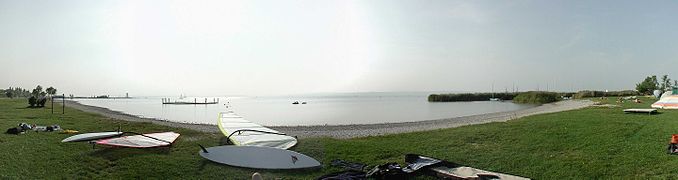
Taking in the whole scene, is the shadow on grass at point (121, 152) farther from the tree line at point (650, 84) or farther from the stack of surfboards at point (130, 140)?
the tree line at point (650, 84)

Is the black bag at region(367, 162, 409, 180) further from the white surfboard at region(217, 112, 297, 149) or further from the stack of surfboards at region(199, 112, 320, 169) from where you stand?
the white surfboard at region(217, 112, 297, 149)

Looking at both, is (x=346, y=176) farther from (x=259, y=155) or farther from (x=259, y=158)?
(x=259, y=155)

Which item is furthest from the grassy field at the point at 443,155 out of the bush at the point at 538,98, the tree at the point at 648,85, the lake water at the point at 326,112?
the tree at the point at 648,85

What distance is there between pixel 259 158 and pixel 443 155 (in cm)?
374

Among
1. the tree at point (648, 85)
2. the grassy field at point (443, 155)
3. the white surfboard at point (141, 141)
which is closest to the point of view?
the grassy field at point (443, 155)

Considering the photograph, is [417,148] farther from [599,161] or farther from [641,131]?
[641,131]

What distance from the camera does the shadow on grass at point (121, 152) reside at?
7709 millimetres

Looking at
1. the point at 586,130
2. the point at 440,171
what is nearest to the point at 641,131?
the point at 586,130

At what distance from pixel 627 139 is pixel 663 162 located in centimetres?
255

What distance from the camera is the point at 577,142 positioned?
8867mm

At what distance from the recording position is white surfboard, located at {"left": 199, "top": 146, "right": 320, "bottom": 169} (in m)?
7.06

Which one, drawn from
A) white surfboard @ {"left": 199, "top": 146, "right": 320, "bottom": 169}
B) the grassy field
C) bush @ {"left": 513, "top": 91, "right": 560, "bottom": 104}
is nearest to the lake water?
bush @ {"left": 513, "top": 91, "right": 560, "bottom": 104}

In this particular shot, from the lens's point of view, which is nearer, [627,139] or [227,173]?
[227,173]

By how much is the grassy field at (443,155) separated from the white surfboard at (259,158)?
0.21 metres
